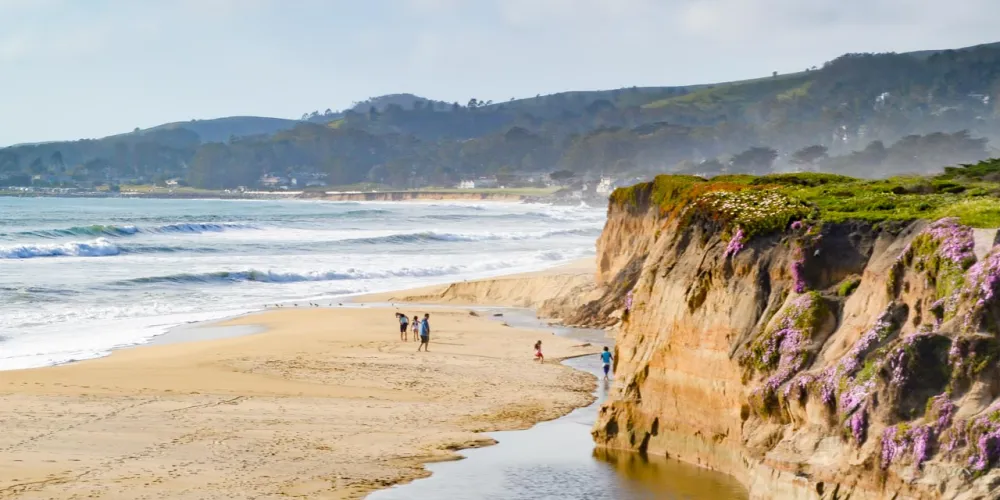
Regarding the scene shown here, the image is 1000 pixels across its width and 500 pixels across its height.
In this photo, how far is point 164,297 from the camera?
40.1m

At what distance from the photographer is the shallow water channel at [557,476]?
14719 mm

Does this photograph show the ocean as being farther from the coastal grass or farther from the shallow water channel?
the coastal grass

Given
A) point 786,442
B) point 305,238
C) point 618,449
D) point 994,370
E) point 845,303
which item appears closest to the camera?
point 994,370

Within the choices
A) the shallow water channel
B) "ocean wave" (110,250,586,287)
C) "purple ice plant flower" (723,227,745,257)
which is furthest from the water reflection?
"ocean wave" (110,250,586,287)

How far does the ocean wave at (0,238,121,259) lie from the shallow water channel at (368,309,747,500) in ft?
147

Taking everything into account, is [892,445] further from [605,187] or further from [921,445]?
[605,187]

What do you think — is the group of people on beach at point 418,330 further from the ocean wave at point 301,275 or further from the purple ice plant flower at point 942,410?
the purple ice plant flower at point 942,410

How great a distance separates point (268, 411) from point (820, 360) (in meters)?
9.39

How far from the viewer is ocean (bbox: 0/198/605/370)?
1255 inches

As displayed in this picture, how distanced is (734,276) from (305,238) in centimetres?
6149

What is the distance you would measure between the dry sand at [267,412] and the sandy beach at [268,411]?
32 mm

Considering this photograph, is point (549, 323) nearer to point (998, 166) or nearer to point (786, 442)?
point (998, 166)

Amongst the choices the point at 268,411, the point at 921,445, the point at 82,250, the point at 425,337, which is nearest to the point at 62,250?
the point at 82,250

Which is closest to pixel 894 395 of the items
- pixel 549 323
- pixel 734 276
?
pixel 734 276
